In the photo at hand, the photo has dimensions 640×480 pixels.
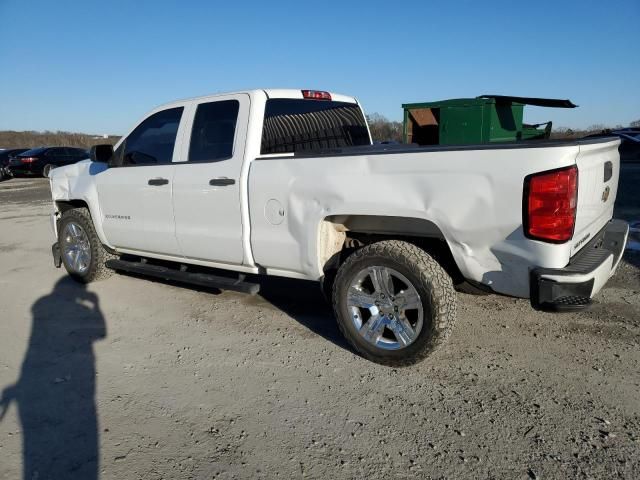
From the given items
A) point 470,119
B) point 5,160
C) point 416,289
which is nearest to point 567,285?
point 416,289

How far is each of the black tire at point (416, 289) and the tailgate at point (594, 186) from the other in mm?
839

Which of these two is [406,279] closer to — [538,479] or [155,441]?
[538,479]

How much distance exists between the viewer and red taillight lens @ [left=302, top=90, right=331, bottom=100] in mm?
4609

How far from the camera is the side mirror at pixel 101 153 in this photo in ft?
16.6

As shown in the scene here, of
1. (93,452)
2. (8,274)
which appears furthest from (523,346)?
(8,274)

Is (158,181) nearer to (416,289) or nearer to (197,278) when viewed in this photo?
(197,278)

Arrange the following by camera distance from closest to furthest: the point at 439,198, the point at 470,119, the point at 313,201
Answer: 1. the point at 439,198
2. the point at 313,201
3. the point at 470,119

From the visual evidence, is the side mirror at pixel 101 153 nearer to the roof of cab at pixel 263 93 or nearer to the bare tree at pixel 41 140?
the roof of cab at pixel 263 93

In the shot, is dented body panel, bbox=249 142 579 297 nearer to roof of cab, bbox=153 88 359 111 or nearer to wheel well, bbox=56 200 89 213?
roof of cab, bbox=153 88 359 111

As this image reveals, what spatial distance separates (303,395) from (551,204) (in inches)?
74.8

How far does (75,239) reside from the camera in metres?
5.77

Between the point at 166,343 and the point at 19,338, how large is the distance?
135cm

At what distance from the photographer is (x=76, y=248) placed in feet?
19.1

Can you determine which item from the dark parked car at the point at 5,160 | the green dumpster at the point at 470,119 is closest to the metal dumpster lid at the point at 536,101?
the green dumpster at the point at 470,119
